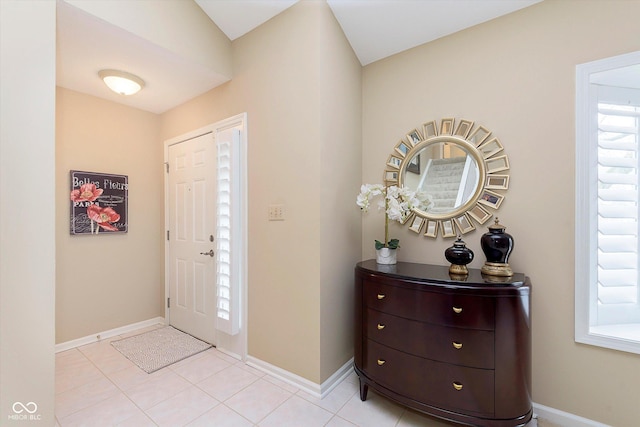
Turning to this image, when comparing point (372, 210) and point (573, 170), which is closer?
point (573, 170)

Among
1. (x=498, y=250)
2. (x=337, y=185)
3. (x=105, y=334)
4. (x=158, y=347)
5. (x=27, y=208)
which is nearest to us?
(x=27, y=208)

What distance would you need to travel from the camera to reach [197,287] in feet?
9.48

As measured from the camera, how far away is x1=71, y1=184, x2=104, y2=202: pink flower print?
2.73 metres

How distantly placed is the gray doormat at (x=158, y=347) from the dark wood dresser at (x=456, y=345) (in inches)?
71.1

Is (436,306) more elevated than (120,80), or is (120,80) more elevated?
(120,80)

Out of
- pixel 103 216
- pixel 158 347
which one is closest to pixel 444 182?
pixel 158 347

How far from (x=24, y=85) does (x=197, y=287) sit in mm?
2056

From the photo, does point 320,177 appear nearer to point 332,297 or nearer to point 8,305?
point 332,297

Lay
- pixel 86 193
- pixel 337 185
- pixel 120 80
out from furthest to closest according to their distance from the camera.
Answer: pixel 86 193 → pixel 120 80 → pixel 337 185

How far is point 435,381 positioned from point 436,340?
9.1 inches

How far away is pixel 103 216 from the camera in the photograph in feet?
9.55

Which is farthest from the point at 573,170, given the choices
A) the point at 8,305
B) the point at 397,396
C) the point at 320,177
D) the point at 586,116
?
the point at 8,305

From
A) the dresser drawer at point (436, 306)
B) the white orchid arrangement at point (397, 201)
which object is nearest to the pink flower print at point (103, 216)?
the white orchid arrangement at point (397, 201)

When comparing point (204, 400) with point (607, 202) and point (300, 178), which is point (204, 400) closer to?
point (300, 178)
